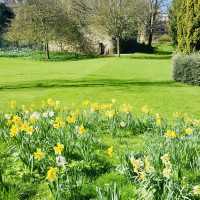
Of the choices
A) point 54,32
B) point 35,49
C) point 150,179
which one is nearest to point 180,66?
point 150,179

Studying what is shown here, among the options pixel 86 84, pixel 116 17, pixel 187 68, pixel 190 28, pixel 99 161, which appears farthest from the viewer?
pixel 116 17

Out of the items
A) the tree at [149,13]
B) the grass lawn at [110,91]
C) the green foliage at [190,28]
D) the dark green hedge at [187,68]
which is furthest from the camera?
the tree at [149,13]

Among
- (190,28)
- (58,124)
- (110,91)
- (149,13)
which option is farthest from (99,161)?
(149,13)

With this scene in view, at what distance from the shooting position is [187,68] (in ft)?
78.8

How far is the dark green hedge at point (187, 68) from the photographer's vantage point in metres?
23.3

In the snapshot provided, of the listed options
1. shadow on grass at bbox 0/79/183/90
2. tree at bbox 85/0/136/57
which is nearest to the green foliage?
shadow on grass at bbox 0/79/183/90

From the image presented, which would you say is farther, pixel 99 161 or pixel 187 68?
pixel 187 68

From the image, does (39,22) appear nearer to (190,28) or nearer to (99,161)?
(190,28)

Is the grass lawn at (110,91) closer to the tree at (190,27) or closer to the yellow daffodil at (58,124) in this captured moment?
the tree at (190,27)

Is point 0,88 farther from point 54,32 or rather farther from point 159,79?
point 54,32

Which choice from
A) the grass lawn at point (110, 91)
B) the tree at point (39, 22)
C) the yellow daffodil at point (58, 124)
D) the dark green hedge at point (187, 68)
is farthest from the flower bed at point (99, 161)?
the tree at point (39, 22)

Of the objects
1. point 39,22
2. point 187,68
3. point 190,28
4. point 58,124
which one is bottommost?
point 187,68

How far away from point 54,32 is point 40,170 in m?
49.2

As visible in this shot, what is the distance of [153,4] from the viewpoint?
7525 cm
